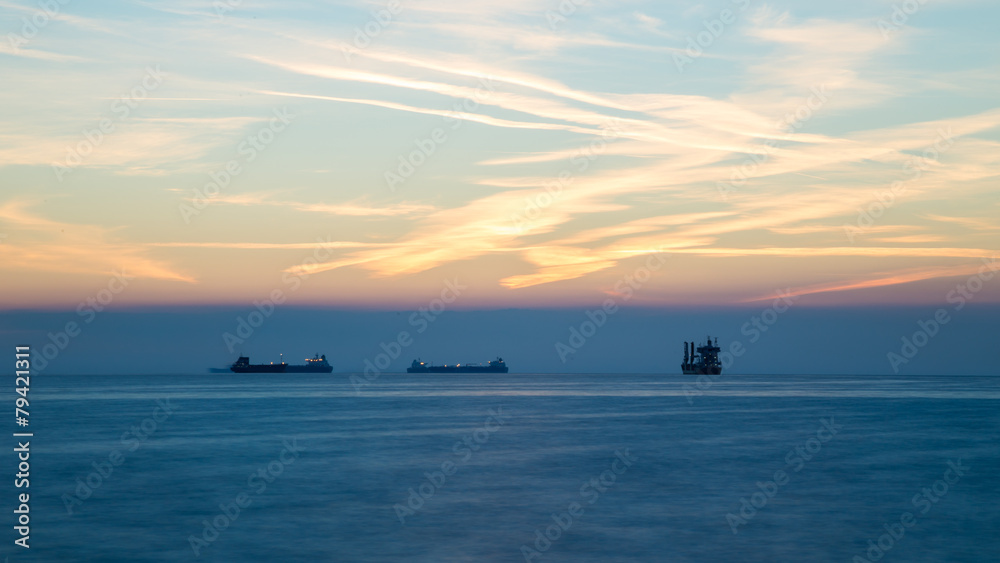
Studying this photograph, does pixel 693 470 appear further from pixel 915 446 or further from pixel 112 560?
pixel 112 560

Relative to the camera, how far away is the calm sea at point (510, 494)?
23594 mm

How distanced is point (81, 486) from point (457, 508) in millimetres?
16127

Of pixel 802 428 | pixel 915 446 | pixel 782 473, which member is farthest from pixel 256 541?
pixel 802 428

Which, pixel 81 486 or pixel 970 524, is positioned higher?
pixel 81 486

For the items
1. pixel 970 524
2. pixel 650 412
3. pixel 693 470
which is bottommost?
pixel 970 524

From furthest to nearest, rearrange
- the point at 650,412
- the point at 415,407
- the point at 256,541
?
the point at 415,407 → the point at 650,412 → the point at 256,541

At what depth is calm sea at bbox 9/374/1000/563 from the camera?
77.4 feet

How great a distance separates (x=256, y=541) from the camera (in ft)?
79.9

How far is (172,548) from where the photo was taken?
23359 millimetres

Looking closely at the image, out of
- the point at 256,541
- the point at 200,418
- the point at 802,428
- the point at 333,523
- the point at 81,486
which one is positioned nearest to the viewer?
the point at 256,541

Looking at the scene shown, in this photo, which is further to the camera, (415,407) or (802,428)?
(415,407)

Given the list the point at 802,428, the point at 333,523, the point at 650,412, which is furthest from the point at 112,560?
the point at 650,412

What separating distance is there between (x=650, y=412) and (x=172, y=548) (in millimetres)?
66910

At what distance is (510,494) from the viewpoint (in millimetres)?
32125
